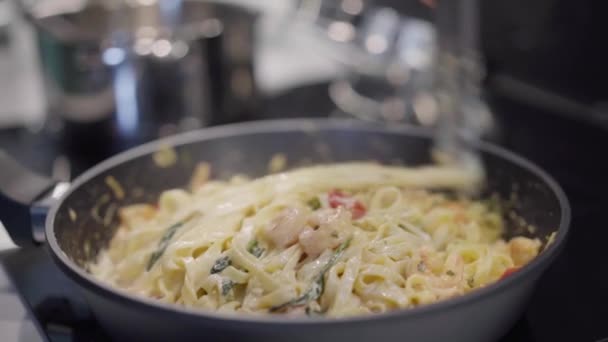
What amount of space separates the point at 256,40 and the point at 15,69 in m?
0.98

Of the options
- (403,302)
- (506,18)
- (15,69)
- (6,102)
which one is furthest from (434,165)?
(15,69)

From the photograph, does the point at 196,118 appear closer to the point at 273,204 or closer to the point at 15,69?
the point at 273,204

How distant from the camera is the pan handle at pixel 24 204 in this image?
0.99 metres

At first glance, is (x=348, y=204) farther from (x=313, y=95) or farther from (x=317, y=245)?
(x=313, y=95)

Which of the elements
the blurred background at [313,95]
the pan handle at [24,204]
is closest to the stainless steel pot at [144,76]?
the blurred background at [313,95]

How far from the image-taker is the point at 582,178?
134 cm

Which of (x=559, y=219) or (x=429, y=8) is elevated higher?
(x=429, y=8)

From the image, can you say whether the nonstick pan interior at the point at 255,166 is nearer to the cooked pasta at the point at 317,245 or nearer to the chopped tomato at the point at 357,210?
the cooked pasta at the point at 317,245

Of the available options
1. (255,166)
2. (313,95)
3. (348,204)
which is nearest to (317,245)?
(348,204)

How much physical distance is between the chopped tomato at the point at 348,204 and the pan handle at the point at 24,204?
38 cm

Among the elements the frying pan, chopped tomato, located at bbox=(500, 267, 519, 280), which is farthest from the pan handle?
chopped tomato, located at bbox=(500, 267, 519, 280)

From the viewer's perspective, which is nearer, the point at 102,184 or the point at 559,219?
the point at 559,219

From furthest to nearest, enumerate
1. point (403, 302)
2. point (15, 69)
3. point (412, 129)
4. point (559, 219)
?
point (15, 69) < point (412, 129) < point (559, 219) < point (403, 302)

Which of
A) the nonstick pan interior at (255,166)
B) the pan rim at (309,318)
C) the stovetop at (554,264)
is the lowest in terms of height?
the stovetop at (554,264)
